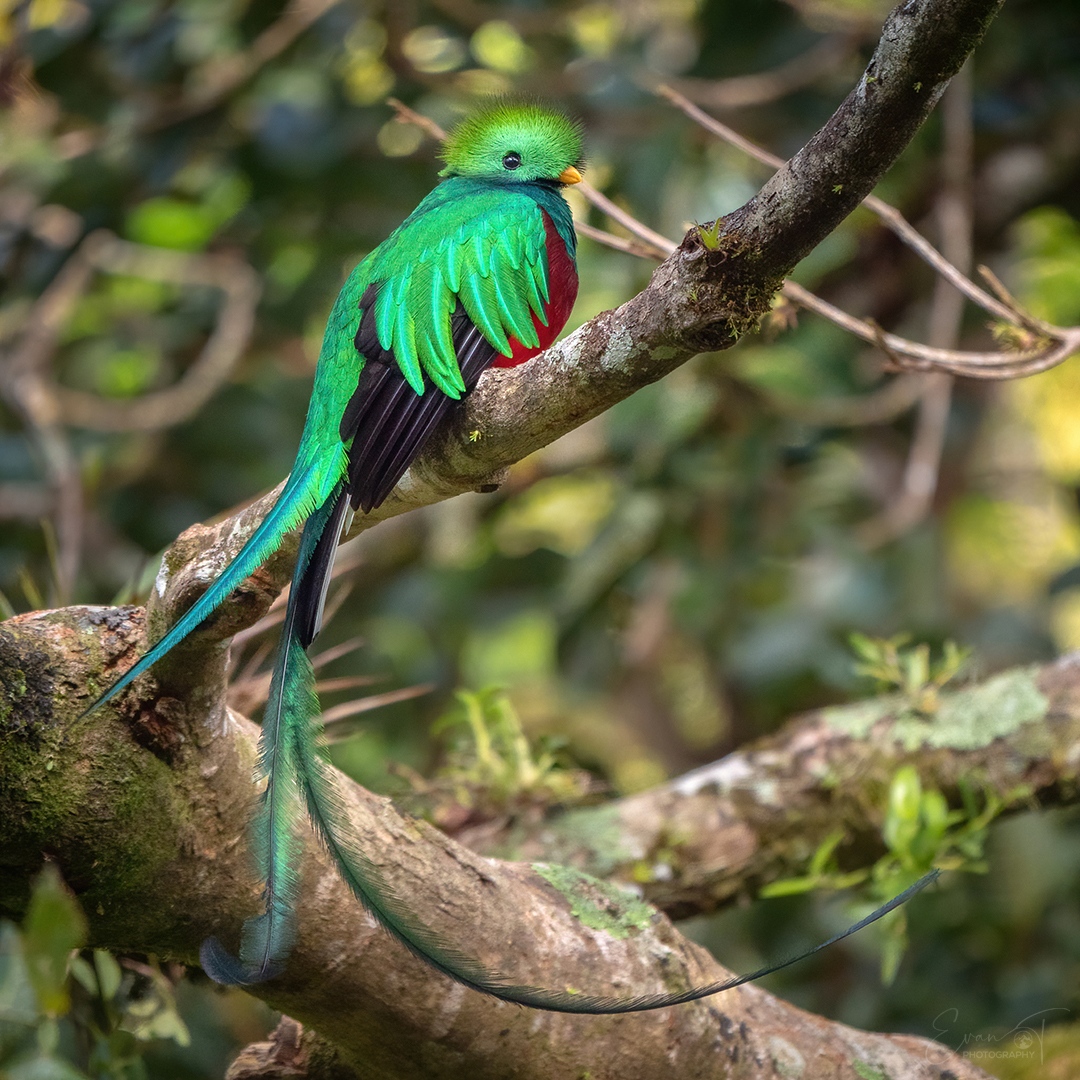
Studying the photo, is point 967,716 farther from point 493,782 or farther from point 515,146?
point 515,146

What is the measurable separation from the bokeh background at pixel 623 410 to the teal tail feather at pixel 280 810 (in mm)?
1680

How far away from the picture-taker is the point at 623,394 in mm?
1513

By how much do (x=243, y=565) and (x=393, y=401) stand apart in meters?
0.37

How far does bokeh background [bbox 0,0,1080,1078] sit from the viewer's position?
12.5 ft

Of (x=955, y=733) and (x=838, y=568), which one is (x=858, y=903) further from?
(x=838, y=568)

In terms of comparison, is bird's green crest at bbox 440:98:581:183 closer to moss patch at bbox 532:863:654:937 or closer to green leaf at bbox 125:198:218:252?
moss patch at bbox 532:863:654:937

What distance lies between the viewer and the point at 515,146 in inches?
101

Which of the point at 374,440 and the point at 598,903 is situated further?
the point at 598,903

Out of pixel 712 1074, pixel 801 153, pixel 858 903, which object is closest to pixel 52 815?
pixel 712 1074

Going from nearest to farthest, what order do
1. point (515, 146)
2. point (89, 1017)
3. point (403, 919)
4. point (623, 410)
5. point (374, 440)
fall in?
point (403, 919) < point (374, 440) < point (89, 1017) < point (515, 146) < point (623, 410)

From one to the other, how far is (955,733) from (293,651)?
1663 millimetres

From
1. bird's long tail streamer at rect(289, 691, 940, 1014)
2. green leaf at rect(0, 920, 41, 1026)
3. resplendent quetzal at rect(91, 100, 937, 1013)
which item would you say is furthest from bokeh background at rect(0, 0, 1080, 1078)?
bird's long tail streamer at rect(289, 691, 940, 1014)

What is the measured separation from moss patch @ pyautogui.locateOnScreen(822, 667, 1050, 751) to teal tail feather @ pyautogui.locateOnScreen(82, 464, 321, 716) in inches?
61.6
